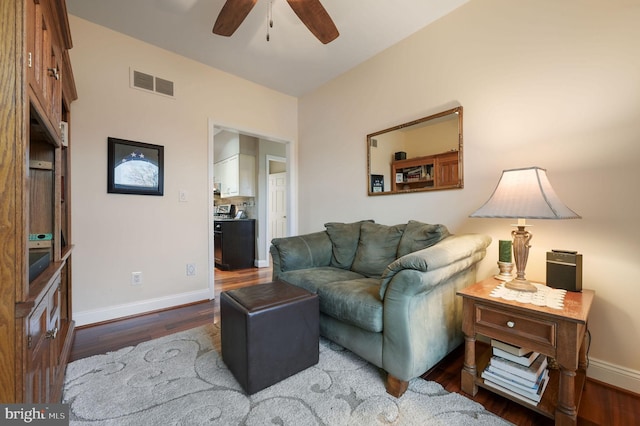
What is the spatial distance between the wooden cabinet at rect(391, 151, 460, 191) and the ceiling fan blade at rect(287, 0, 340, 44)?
1234 mm

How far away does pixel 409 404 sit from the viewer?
1.31m

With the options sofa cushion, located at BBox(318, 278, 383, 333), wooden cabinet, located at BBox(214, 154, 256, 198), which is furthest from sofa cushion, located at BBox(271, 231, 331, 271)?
wooden cabinet, located at BBox(214, 154, 256, 198)

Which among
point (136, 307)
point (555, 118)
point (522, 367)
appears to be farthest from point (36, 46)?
point (555, 118)

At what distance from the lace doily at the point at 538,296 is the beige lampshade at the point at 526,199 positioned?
0.40m

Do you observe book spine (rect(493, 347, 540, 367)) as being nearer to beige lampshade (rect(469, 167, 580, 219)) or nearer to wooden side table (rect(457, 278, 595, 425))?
wooden side table (rect(457, 278, 595, 425))

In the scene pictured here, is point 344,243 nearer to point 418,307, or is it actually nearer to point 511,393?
point 418,307

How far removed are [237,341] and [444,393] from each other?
1.13 meters

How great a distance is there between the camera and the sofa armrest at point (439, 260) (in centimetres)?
131

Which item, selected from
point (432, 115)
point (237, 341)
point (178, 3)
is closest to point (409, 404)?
point (237, 341)

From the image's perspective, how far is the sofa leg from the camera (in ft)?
4.48

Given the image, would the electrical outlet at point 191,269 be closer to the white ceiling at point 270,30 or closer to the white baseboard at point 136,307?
the white baseboard at point 136,307

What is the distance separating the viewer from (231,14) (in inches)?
68.2

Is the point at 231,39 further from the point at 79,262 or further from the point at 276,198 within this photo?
the point at 276,198

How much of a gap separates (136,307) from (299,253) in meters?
1.66
